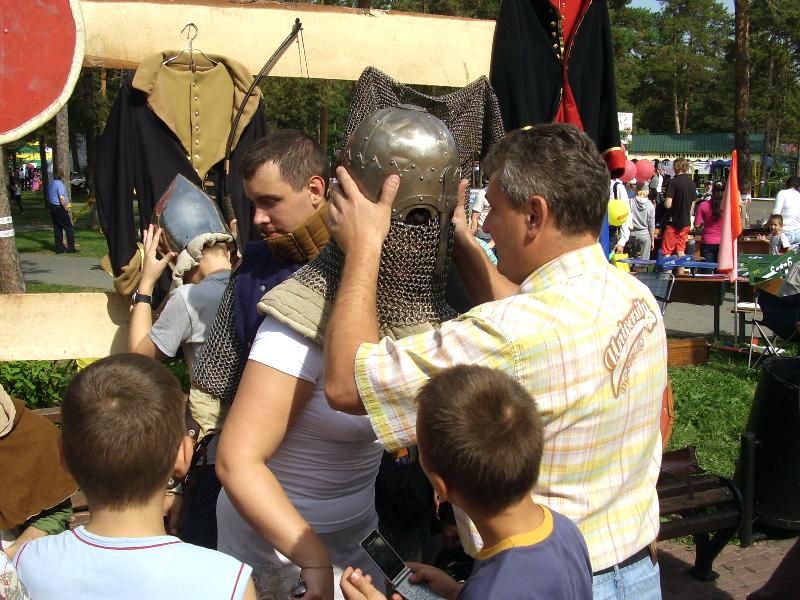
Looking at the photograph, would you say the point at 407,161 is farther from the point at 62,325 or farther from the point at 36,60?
the point at 62,325

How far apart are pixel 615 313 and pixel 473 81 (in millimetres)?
2567

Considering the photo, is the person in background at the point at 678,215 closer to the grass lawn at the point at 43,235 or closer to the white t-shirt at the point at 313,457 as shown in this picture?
the grass lawn at the point at 43,235

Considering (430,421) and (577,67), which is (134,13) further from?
(430,421)

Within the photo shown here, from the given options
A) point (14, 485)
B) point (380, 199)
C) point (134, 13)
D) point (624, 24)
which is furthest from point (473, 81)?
point (624, 24)

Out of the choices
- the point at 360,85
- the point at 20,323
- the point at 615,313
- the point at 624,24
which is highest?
the point at 624,24

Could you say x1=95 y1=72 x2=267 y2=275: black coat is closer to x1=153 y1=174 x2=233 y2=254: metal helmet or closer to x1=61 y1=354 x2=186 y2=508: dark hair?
x1=153 y1=174 x2=233 y2=254: metal helmet

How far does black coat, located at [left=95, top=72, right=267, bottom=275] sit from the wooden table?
7246mm

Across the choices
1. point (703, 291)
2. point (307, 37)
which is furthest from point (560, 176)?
point (703, 291)

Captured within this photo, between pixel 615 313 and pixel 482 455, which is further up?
pixel 615 313

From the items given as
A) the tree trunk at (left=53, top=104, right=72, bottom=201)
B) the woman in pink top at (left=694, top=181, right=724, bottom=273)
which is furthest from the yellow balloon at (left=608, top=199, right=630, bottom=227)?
the tree trunk at (left=53, top=104, right=72, bottom=201)

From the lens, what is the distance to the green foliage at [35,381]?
17.7 feet

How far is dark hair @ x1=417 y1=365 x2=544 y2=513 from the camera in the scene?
62.1 inches

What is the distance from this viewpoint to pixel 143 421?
180cm

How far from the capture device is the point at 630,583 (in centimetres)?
190
